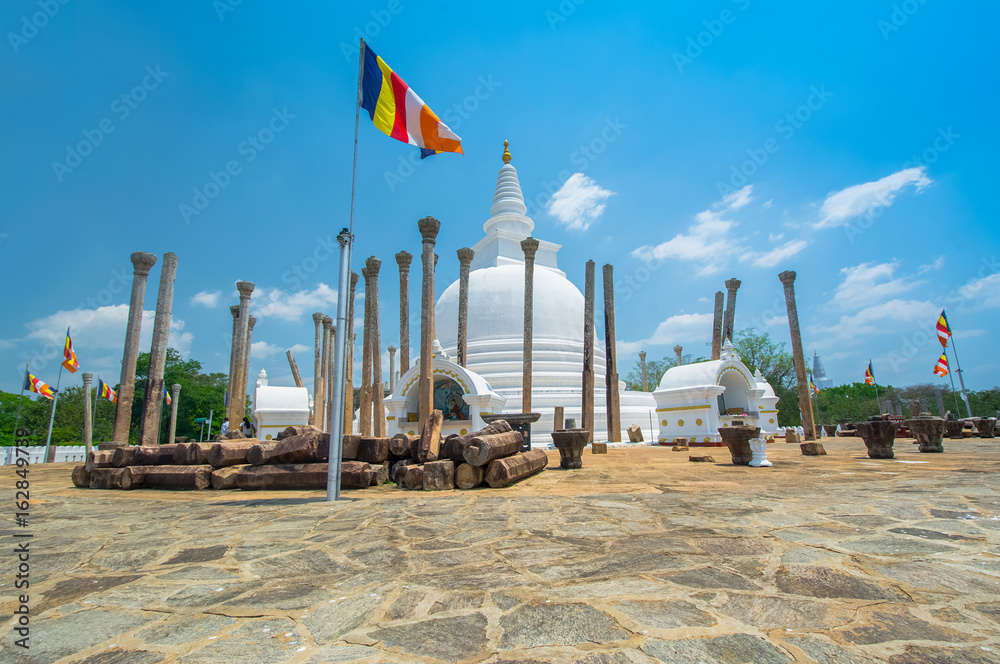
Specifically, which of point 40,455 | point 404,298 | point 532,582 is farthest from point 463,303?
point 40,455

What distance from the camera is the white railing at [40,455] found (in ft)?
57.8

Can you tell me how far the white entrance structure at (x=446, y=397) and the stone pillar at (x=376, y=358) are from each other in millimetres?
410

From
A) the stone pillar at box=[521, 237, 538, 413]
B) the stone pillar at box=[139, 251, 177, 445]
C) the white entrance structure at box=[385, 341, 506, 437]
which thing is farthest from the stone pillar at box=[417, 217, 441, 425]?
the stone pillar at box=[139, 251, 177, 445]

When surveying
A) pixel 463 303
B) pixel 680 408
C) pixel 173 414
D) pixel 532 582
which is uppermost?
pixel 463 303

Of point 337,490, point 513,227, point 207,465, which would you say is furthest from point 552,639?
point 513,227

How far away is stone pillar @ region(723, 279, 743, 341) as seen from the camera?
72.6 feet

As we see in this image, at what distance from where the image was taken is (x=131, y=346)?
45.6 feet

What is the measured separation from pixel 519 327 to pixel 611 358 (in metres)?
7.98

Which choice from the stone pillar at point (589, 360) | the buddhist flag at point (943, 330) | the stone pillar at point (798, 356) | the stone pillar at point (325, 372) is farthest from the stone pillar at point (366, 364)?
the buddhist flag at point (943, 330)

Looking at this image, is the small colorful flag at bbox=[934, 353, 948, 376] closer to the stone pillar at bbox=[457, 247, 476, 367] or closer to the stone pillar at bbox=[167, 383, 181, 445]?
the stone pillar at bbox=[457, 247, 476, 367]

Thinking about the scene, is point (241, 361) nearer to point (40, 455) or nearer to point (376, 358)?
point (376, 358)

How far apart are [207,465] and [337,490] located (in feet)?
11.0

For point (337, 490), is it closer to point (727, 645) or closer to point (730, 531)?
point (730, 531)

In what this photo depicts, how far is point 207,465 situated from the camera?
8062 millimetres
